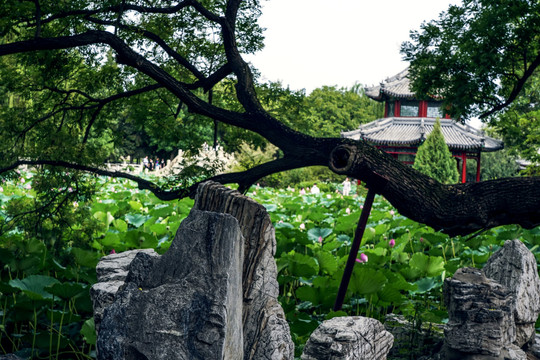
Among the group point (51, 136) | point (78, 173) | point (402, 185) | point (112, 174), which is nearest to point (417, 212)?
point (402, 185)

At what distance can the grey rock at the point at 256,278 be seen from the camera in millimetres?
1725

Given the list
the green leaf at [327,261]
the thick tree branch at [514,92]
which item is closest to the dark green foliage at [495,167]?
the thick tree branch at [514,92]

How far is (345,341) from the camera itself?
205 cm

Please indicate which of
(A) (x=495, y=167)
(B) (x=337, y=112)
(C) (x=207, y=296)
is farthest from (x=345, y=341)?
(A) (x=495, y=167)

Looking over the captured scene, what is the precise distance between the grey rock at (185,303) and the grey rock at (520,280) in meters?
2.16

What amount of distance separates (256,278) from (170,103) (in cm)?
439

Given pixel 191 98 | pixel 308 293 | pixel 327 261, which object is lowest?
pixel 308 293

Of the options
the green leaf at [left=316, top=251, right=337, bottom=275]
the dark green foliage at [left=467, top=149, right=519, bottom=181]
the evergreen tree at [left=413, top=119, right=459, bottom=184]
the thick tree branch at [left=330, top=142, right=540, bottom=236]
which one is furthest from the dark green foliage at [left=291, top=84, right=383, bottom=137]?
the thick tree branch at [left=330, top=142, right=540, bottom=236]

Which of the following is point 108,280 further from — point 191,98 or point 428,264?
point 428,264

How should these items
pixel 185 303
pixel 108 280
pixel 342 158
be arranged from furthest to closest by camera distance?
pixel 342 158 < pixel 108 280 < pixel 185 303

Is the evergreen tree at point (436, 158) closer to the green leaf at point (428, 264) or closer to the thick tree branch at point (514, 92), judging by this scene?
the thick tree branch at point (514, 92)

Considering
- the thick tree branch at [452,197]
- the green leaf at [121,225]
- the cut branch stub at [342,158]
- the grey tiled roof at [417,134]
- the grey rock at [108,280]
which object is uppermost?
the grey tiled roof at [417,134]

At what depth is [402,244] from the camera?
484 cm

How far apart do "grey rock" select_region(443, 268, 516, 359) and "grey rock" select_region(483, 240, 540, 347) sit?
0.30 meters
